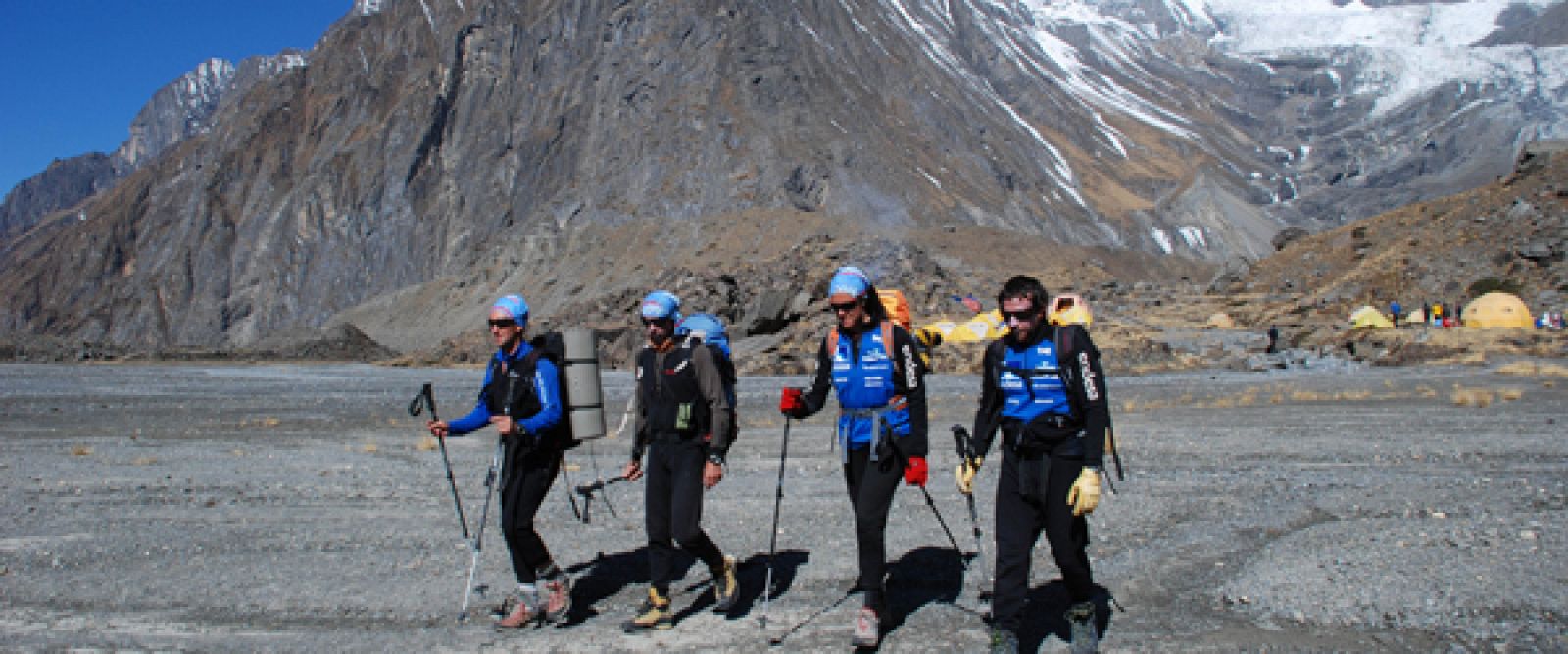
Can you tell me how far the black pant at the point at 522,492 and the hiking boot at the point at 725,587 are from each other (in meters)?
0.96

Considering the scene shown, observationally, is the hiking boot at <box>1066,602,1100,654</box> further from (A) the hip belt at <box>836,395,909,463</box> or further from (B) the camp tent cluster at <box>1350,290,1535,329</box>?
(B) the camp tent cluster at <box>1350,290,1535,329</box>

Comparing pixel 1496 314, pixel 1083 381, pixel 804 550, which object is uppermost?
pixel 1496 314

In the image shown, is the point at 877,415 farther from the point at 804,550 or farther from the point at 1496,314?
the point at 1496,314

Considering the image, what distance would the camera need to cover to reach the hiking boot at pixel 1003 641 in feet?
15.9

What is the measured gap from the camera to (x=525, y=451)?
223 inches

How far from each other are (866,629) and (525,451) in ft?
6.46

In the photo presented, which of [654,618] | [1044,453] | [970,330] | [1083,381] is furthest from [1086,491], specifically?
[970,330]

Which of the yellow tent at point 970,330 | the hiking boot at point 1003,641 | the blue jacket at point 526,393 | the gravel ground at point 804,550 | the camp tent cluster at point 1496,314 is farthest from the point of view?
the yellow tent at point 970,330

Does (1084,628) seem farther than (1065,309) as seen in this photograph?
No

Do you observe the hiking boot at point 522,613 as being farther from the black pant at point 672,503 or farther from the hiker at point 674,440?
the black pant at point 672,503

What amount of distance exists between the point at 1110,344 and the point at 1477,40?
20005cm

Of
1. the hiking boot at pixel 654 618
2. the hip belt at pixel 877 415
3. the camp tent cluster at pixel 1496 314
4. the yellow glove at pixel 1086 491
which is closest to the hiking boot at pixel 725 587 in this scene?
the hiking boot at pixel 654 618

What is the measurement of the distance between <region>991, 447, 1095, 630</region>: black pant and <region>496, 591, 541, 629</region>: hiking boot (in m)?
2.41

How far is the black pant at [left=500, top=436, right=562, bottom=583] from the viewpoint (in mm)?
5676
